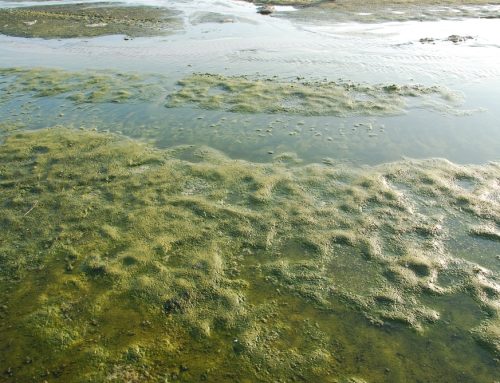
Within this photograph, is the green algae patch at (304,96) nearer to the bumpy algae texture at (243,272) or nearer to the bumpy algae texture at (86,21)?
the bumpy algae texture at (243,272)

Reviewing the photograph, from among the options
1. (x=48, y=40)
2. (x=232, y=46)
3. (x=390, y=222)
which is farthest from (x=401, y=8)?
(x=390, y=222)

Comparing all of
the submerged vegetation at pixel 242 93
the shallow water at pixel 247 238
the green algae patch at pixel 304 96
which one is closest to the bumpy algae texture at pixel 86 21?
the submerged vegetation at pixel 242 93

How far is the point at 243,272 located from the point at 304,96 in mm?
8488

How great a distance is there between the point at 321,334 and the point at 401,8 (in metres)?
26.5

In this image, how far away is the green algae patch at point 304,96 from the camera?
12.9m

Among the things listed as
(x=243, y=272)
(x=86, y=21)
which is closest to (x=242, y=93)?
(x=243, y=272)

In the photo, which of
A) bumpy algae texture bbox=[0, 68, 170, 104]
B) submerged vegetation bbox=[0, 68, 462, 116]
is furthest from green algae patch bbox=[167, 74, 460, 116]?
bumpy algae texture bbox=[0, 68, 170, 104]

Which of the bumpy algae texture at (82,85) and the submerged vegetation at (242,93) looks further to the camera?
the bumpy algae texture at (82,85)

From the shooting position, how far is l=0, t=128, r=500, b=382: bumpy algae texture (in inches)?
222

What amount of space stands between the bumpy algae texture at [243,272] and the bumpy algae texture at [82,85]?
4.80m

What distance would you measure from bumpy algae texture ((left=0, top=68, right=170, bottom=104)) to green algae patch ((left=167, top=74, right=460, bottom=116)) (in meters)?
1.30

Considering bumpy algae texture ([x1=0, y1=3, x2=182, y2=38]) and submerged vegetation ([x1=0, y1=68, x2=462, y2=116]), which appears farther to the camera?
bumpy algae texture ([x1=0, y1=3, x2=182, y2=38])

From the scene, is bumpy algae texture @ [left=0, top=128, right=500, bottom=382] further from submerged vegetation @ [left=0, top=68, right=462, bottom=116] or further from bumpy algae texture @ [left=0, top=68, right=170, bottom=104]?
bumpy algae texture @ [left=0, top=68, right=170, bottom=104]

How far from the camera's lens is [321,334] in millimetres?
5980
